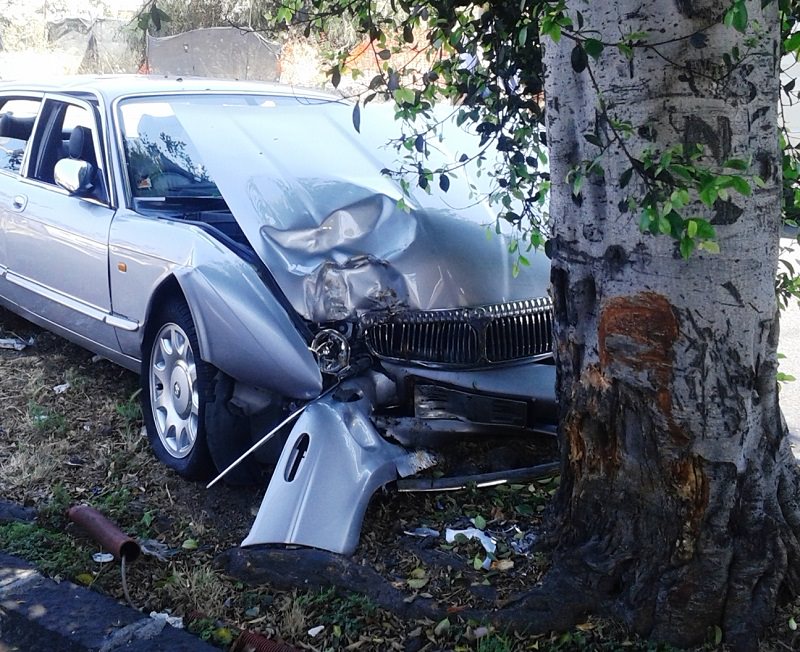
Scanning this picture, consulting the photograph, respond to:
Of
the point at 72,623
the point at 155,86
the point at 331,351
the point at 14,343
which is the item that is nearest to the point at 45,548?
the point at 72,623

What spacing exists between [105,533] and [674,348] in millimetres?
2211

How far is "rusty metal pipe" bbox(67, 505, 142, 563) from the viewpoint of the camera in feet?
11.6

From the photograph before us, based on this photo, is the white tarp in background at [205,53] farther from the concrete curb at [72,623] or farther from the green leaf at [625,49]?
the green leaf at [625,49]

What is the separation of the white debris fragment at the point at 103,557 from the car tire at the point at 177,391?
59cm

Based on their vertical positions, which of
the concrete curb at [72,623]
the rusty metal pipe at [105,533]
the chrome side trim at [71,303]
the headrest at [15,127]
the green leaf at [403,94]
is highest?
the green leaf at [403,94]

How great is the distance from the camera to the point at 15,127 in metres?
6.22

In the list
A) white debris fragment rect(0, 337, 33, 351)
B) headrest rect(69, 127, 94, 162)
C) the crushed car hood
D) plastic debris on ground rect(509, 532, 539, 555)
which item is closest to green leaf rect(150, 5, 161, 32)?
the crushed car hood

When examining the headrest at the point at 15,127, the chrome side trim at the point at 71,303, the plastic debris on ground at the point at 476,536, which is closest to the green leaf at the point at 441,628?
the plastic debris on ground at the point at 476,536

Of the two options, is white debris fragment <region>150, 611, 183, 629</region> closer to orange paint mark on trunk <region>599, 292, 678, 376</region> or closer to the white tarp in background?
orange paint mark on trunk <region>599, 292, 678, 376</region>

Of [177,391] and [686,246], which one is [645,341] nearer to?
[686,246]

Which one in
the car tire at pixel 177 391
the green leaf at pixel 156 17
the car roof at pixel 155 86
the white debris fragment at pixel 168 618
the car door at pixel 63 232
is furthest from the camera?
the car roof at pixel 155 86

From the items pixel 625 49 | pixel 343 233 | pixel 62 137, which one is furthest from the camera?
pixel 62 137

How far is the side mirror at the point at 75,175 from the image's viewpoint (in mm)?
4863

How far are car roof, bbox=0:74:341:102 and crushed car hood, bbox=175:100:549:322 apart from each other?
75 centimetres
